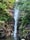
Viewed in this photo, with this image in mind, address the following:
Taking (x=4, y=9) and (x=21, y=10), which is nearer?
(x=21, y=10)

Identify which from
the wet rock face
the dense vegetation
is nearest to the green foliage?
the dense vegetation

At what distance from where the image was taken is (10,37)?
2666 mm

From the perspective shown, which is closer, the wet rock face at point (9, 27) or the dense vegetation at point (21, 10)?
the dense vegetation at point (21, 10)

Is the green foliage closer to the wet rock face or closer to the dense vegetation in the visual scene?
the dense vegetation

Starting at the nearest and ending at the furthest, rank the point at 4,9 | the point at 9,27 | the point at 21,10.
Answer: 1. the point at 21,10
2. the point at 4,9
3. the point at 9,27

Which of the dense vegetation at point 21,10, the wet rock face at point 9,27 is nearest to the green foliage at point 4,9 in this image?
the dense vegetation at point 21,10

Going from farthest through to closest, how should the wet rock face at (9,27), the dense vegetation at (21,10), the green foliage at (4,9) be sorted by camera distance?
the wet rock face at (9,27)
the green foliage at (4,9)
the dense vegetation at (21,10)

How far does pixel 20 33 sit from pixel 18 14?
0.32 meters

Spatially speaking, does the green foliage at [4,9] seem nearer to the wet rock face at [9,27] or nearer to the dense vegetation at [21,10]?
the dense vegetation at [21,10]

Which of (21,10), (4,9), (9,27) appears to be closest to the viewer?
(21,10)

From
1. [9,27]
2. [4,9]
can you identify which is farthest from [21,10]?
[9,27]

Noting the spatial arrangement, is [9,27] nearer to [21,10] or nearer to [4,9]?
[4,9]

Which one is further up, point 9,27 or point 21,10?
point 21,10

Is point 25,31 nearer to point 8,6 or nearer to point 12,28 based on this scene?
point 12,28
